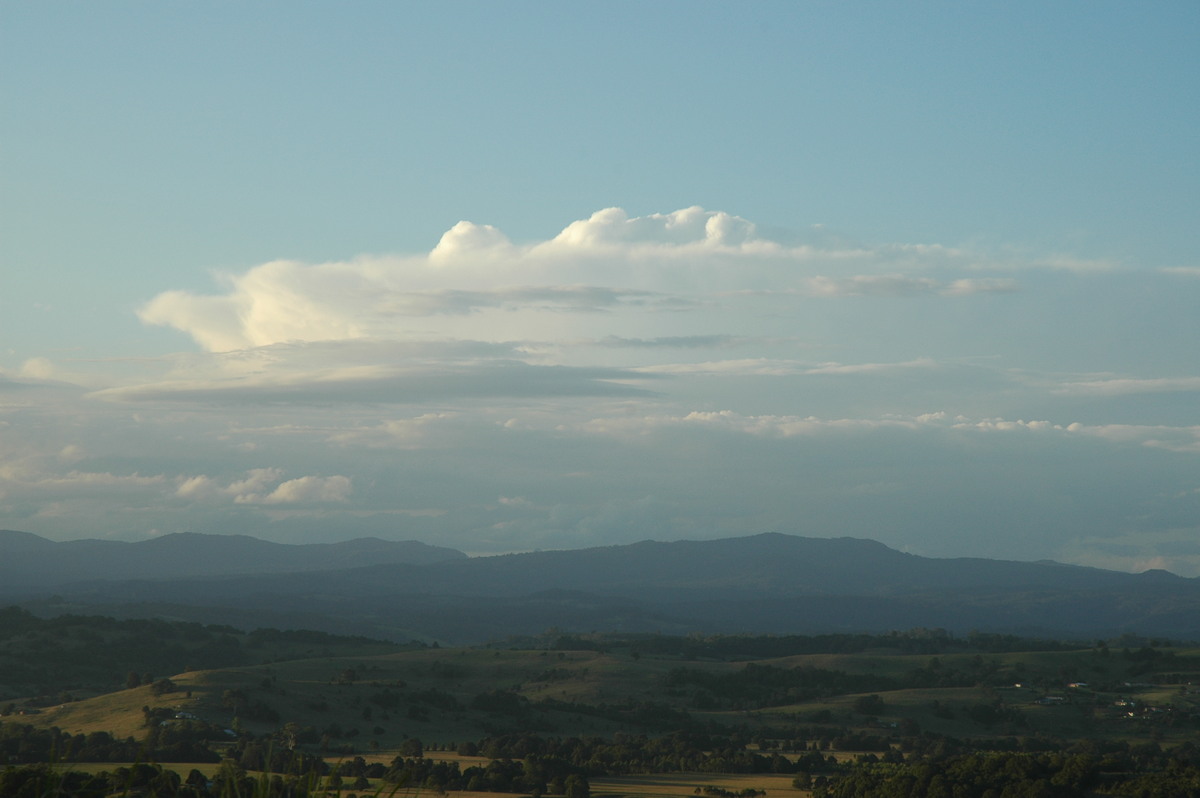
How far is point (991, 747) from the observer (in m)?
73.9

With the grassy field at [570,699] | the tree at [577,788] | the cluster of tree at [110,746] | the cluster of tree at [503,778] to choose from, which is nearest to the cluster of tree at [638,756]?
the cluster of tree at [503,778]

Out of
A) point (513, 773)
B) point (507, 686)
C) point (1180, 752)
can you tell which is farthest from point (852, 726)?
point (513, 773)

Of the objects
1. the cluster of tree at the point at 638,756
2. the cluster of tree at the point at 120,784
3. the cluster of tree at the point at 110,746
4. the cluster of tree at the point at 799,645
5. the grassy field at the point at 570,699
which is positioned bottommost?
the cluster of tree at the point at 799,645

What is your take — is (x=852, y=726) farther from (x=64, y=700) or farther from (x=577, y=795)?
(x=64, y=700)

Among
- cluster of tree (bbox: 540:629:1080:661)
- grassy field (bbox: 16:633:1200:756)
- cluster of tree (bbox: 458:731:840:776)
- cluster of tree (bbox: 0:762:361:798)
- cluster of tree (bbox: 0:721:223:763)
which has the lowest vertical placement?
cluster of tree (bbox: 540:629:1080:661)

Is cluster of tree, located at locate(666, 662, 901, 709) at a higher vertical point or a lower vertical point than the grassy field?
lower

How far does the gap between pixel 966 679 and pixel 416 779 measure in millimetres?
76690

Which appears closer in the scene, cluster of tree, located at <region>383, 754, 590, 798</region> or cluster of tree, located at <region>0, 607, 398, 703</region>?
cluster of tree, located at <region>383, 754, 590, 798</region>

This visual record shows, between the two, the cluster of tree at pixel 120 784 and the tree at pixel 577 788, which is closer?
the cluster of tree at pixel 120 784

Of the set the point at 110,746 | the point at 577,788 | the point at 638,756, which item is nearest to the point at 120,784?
the point at 577,788

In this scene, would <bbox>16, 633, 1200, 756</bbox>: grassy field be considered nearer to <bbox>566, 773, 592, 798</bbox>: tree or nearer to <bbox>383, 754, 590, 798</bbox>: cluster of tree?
<bbox>383, 754, 590, 798</bbox>: cluster of tree

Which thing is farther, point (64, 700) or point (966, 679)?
point (966, 679)

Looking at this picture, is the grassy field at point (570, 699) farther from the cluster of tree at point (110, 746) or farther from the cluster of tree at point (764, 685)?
the cluster of tree at point (110, 746)

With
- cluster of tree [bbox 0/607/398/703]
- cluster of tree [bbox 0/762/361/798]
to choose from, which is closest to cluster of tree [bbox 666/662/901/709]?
cluster of tree [bbox 0/607/398/703]
